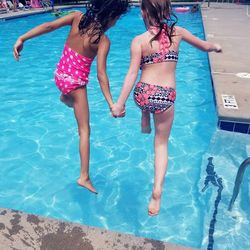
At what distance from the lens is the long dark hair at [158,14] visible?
9.50ft

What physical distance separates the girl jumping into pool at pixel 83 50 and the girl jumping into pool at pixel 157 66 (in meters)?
0.34

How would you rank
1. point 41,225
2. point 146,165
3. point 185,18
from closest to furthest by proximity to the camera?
1. point 41,225
2. point 146,165
3. point 185,18

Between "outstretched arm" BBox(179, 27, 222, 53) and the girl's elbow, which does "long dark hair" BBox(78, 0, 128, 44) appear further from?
"outstretched arm" BBox(179, 27, 222, 53)

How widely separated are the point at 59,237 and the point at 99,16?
7.15 ft

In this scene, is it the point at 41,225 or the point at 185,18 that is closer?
the point at 41,225

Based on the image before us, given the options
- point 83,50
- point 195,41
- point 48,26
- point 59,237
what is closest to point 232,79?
point 195,41

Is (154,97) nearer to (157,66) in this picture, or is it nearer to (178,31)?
(157,66)

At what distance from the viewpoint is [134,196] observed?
17.8 feet

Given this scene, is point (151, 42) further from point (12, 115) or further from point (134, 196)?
point (12, 115)

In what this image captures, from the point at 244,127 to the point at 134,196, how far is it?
2.38m

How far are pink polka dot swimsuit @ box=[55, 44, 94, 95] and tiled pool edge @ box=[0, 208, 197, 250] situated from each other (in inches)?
58.2

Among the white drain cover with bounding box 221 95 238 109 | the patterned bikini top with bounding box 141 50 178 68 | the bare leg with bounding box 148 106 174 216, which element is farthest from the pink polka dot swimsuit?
the white drain cover with bounding box 221 95 238 109

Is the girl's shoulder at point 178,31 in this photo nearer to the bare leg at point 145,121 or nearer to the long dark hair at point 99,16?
the long dark hair at point 99,16

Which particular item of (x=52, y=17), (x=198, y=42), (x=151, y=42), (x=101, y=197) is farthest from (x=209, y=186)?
(x=52, y=17)
